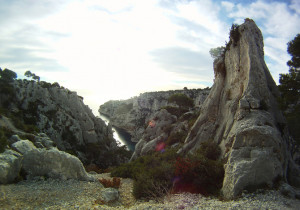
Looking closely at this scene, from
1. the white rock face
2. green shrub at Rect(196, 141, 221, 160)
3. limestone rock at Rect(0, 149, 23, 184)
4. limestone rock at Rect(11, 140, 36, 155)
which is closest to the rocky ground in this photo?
limestone rock at Rect(0, 149, 23, 184)

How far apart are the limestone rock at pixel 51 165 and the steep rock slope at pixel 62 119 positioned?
2740 centimetres

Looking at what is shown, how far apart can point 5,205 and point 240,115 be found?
16327mm

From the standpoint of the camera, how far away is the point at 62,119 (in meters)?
48.1

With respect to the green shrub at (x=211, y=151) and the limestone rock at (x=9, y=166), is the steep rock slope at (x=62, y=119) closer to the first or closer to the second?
the limestone rock at (x=9, y=166)

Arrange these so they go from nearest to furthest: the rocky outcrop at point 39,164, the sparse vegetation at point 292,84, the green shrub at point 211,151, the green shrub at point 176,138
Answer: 1. the rocky outcrop at point 39,164
2. the green shrub at point 211,151
3. the sparse vegetation at point 292,84
4. the green shrub at point 176,138

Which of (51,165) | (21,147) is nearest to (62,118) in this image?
(21,147)

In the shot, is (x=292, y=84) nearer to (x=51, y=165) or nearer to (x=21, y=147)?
(x=51, y=165)

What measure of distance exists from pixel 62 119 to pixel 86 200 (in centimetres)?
4190

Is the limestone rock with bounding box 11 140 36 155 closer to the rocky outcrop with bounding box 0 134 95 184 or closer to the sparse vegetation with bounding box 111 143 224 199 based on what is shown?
the rocky outcrop with bounding box 0 134 95 184

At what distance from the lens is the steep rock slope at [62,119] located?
1729 inches

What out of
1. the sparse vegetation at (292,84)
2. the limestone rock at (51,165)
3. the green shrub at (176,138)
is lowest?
the limestone rock at (51,165)

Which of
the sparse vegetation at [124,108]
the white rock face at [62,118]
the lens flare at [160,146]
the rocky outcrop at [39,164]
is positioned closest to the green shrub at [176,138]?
the lens flare at [160,146]

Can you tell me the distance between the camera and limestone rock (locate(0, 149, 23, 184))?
466 inches

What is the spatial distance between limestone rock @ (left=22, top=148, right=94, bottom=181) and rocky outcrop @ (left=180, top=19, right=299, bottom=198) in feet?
37.8
